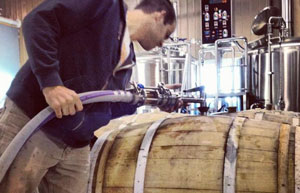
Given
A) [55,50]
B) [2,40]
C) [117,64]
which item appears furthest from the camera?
[2,40]

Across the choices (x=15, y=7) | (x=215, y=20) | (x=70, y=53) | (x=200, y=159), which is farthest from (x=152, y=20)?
(x=15, y=7)

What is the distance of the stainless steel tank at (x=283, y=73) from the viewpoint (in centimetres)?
557

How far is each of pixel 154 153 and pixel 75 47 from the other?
0.66 metres

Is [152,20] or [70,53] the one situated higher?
[152,20]

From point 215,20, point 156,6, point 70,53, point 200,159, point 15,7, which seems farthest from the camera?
point 15,7

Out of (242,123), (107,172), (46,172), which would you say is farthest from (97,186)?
(242,123)

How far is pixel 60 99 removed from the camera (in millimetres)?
1234

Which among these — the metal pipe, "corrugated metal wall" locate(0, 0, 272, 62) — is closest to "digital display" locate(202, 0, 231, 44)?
"corrugated metal wall" locate(0, 0, 272, 62)

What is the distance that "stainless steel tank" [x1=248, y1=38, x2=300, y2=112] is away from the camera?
18.3ft

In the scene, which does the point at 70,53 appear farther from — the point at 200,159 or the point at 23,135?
the point at 200,159

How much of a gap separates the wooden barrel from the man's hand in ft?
1.95

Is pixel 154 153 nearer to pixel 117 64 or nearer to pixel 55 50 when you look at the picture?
pixel 117 64

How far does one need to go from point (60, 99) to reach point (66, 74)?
17cm

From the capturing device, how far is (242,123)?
1.83m
